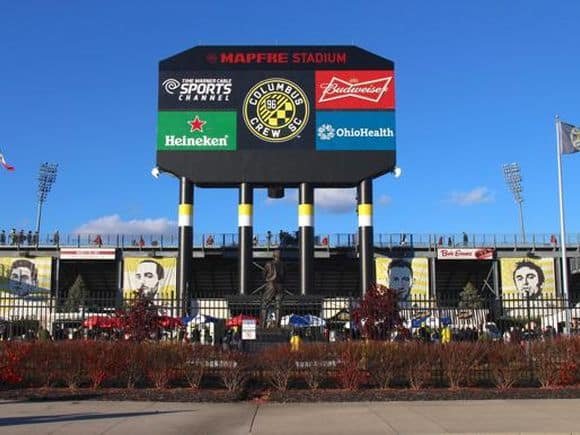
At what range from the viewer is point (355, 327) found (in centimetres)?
2252

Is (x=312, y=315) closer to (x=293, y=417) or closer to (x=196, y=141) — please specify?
(x=293, y=417)

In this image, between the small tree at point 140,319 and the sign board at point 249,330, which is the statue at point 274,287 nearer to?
the small tree at point 140,319

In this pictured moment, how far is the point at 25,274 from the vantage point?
6488cm

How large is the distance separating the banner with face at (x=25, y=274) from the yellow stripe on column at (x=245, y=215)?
24266 millimetres

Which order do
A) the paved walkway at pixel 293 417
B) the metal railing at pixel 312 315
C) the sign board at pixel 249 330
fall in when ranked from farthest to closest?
the metal railing at pixel 312 315
the sign board at pixel 249 330
the paved walkway at pixel 293 417

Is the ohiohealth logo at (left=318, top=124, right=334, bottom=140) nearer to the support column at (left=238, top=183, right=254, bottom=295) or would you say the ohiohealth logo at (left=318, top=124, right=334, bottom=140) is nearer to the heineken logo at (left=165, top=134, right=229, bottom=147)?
the support column at (left=238, top=183, right=254, bottom=295)

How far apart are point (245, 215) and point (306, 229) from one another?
472 centimetres

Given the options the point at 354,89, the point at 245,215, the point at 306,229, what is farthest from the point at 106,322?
the point at 354,89

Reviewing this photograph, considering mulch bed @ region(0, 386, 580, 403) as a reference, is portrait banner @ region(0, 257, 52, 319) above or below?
above

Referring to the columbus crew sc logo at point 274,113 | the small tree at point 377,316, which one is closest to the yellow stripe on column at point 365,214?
the columbus crew sc logo at point 274,113

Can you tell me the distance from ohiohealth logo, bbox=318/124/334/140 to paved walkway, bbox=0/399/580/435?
3663 centimetres

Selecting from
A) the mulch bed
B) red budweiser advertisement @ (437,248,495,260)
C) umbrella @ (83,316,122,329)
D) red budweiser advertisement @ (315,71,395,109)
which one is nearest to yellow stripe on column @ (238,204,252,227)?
red budweiser advertisement @ (315,71,395,109)

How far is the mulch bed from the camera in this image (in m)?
16.1

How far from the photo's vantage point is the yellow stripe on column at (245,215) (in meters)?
51.3
